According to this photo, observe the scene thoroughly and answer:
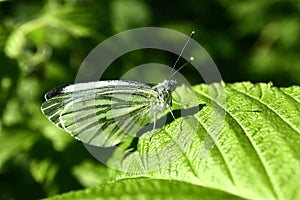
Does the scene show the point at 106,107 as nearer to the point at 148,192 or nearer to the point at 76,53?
the point at 148,192

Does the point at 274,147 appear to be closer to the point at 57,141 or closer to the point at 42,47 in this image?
the point at 57,141

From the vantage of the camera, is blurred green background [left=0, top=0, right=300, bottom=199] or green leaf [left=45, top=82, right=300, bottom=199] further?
blurred green background [left=0, top=0, right=300, bottom=199]

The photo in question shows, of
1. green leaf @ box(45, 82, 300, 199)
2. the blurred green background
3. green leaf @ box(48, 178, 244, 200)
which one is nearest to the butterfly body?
green leaf @ box(45, 82, 300, 199)

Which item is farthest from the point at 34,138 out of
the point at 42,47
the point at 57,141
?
the point at 42,47

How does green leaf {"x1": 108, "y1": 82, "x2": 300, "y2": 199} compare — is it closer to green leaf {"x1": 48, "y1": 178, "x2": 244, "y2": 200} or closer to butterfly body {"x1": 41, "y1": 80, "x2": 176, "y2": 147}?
green leaf {"x1": 48, "y1": 178, "x2": 244, "y2": 200}

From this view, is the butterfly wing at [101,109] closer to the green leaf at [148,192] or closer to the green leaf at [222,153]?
the green leaf at [222,153]

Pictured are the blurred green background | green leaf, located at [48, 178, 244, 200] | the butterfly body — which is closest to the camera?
green leaf, located at [48, 178, 244, 200]

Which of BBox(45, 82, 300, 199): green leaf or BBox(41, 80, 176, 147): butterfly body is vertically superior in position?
BBox(45, 82, 300, 199): green leaf

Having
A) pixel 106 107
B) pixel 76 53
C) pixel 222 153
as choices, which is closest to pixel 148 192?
pixel 222 153
